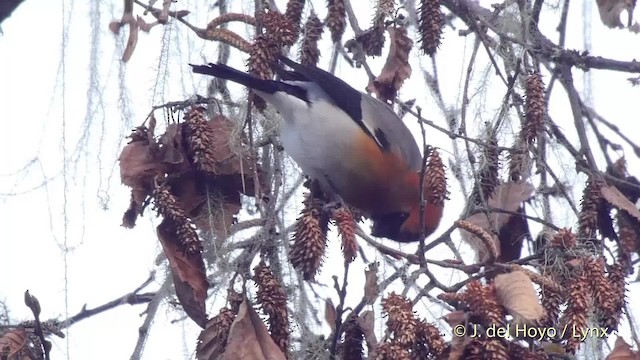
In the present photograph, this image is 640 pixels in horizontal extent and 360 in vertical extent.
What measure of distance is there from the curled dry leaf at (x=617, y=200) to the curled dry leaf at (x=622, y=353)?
0.45m

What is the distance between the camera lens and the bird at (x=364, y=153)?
Answer: 11.0ft

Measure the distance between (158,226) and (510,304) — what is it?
78 cm

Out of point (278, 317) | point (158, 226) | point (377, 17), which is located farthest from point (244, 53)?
point (278, 317)

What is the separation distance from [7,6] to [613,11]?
2.02 metres

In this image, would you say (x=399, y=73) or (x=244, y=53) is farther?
(x=399, y=73)

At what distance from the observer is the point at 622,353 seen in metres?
2.11

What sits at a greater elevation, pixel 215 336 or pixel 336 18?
pixel 336 18

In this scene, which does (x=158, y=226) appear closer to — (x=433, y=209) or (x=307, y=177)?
(x=307, y=177)

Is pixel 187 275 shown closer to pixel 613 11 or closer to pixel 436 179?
pixel 436 179

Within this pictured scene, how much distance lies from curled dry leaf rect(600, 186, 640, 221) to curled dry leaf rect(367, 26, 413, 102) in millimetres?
681

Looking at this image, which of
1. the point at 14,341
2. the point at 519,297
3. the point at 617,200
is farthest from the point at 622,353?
the point at 14,341

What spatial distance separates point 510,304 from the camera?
1918mm

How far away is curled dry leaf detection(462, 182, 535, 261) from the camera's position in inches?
106

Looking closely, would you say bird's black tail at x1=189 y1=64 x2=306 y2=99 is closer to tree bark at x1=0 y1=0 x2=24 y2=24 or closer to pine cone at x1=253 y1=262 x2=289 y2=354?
pine cone at x1=253 y1=262 x2=289 y2=354
